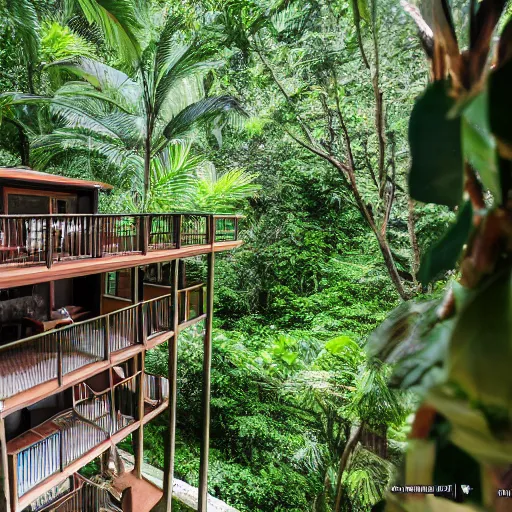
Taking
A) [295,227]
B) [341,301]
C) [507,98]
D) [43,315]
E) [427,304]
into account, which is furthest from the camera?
[295,227]

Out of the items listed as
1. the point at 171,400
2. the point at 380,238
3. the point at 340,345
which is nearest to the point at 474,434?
the point at 171,400

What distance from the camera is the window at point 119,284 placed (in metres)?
4.23

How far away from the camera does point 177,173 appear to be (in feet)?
17.0

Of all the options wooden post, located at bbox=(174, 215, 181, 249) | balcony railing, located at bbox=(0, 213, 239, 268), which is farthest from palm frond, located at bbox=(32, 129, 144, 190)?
balcony railing, located at bbox=(0, 213, 239, 268)

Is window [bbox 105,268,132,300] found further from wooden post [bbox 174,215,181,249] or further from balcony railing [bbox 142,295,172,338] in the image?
wooden post [bbox 174,215,181,249]

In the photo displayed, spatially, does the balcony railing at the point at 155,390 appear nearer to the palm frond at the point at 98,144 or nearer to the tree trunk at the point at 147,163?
the tree trunk at the point at 147,163

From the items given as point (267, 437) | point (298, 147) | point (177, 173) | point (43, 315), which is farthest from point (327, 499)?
point (298, 147)

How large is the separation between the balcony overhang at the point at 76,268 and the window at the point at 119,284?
1.01 metres

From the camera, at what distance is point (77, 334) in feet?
9.59

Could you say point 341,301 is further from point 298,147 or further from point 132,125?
point 132,125

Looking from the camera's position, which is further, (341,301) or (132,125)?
(341,301)

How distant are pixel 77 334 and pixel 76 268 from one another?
2.24 feet

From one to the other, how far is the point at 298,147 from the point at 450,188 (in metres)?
7.52

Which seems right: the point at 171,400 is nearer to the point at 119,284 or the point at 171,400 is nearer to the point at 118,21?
the point at 119,284
